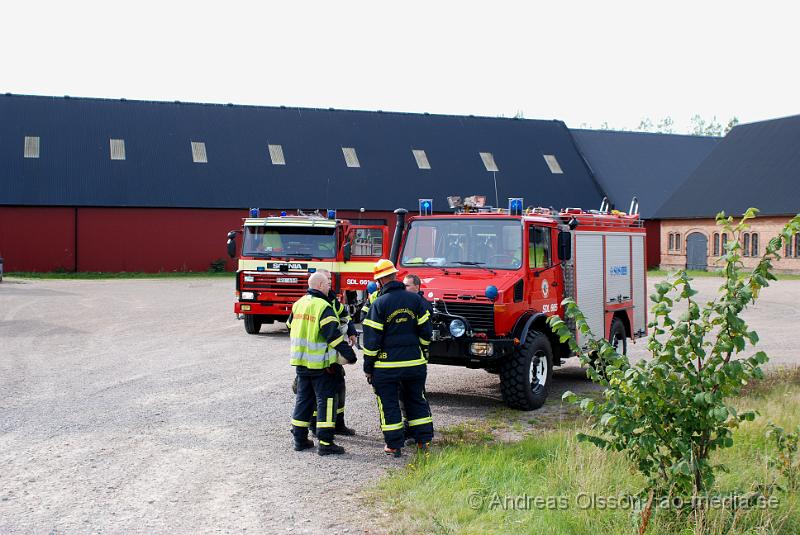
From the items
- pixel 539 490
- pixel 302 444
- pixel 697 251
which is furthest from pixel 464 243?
pixel 697 251

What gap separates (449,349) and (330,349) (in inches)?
81.8

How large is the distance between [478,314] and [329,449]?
Answer: 2.73m

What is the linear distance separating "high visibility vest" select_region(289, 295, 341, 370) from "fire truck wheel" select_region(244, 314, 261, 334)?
9606mm

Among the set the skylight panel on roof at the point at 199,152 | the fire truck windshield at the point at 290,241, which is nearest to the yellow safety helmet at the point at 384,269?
the fire truck windshield at the point at 290,241

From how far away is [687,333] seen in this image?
6.06 m

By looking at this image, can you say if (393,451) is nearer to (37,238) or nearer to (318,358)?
(318,358)

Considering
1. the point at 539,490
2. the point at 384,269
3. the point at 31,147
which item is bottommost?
the point at 539,490

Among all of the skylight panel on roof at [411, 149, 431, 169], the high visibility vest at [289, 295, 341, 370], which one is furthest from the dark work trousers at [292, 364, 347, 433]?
the skylight panel on roof at [411, 149, 431, 169]

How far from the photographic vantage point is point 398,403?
8352mm

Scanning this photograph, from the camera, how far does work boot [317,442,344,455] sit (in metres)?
8.33

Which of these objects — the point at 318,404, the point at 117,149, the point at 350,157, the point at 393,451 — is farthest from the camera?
the point at 350,157

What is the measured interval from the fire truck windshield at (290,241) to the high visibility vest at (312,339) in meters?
9.16

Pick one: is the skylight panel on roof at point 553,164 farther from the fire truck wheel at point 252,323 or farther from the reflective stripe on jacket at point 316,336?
the reflective stripe on jacket at point 316,336

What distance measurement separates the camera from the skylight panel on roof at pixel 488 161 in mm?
48594
